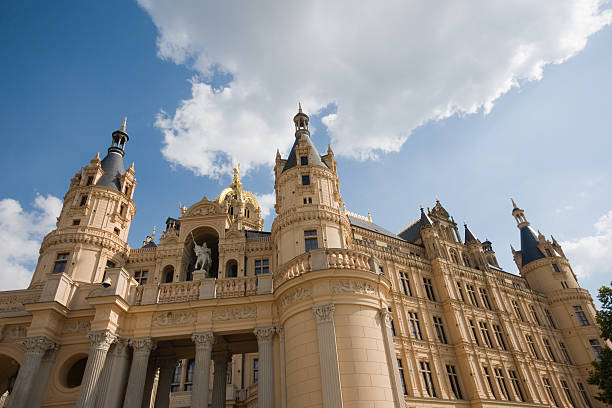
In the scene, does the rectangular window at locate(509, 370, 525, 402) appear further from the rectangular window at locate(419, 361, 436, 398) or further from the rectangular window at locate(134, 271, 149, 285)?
the rectangular window at locate(134, 271, 149, 285)

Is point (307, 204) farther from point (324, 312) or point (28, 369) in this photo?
point (28, 369)

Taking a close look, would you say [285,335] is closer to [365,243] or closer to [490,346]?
[365,243]

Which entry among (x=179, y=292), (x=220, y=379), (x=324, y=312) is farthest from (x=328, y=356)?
(x=179, y=292)

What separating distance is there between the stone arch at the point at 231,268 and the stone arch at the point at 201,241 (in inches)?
42.5

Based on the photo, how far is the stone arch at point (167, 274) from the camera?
35.2 m

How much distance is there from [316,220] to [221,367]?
49.8 feet

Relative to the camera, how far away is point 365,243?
38000 millimetres

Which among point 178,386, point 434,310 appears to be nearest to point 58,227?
point 178,386

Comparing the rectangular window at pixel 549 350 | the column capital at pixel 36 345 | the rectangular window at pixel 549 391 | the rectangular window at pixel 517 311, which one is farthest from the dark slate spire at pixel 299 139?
the rectangular window at pixel 549 350

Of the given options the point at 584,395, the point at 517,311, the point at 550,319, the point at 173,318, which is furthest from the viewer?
the point at 550,319

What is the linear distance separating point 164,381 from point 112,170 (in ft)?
87.7

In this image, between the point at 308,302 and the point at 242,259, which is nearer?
the point at 308,302

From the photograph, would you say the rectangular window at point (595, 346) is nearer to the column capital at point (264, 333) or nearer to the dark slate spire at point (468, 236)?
the dark slate spire at point (468, 236)

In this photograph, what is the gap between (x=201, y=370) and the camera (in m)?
16.6
